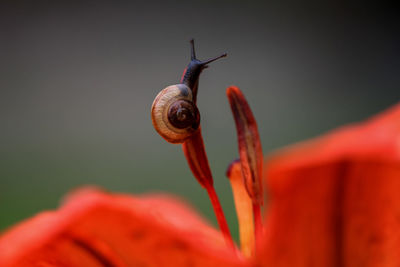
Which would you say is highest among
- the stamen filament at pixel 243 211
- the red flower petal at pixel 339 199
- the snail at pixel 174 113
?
the snail at pixel 174 113

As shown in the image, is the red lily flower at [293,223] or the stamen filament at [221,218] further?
the stamen filament at [221,218]

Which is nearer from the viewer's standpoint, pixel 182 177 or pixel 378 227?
pixel 378 227

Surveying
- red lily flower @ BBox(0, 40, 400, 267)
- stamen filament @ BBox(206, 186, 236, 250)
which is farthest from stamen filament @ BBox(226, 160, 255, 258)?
red lily flower @ BBox(0, 40, 400, 267)

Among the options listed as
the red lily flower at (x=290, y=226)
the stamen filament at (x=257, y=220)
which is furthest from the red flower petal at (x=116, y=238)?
the stamen filament at (x=257, y=220)

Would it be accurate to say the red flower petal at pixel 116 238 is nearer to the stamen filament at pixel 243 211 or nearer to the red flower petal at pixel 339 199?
the red flower petal at pixel 339 199

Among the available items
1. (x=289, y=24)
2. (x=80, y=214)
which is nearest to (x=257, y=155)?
(x=80, y=214)

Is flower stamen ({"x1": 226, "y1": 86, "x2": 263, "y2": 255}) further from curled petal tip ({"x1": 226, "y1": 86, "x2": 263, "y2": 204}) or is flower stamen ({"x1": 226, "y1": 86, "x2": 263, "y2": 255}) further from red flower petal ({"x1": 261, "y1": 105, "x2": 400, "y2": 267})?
red flower petal ({"x1": 261, "y1": 105, "x2": 400, "y2": 267})

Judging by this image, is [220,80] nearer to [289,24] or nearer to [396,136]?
[289,24]

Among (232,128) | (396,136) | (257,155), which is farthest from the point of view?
(232,128)
